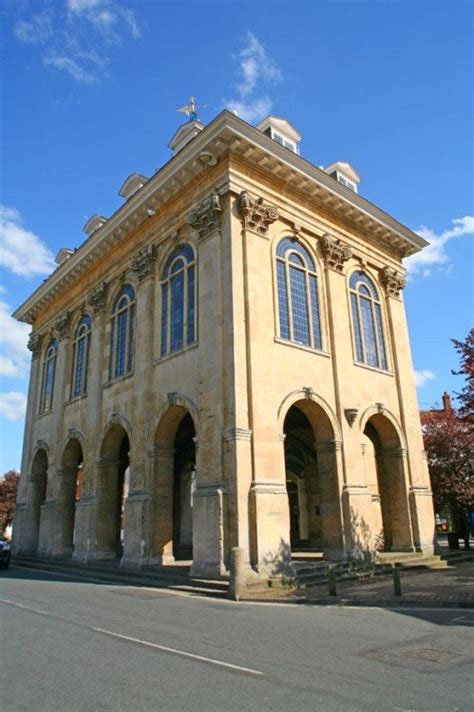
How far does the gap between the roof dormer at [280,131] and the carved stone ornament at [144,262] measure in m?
6.11

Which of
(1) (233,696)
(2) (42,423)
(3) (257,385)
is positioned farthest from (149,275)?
(1) (233,696)

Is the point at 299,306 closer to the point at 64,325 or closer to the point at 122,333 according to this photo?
the point at 122,333

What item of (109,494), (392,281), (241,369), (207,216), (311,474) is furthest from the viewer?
(311,474)

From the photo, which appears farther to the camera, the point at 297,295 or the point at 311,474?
the point at 311,474

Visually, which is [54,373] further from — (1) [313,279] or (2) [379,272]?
(2) [379,272]

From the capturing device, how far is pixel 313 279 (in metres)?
19.0

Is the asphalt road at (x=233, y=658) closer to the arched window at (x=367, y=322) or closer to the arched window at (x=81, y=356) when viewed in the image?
the arched window at (x=367, y=322)

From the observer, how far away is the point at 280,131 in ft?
64.5

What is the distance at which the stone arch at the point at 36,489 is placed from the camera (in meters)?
26.3

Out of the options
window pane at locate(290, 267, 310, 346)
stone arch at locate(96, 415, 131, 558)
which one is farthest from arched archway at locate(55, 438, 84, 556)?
window pane at locate(290, 267, 310, 346)

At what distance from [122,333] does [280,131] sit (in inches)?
397

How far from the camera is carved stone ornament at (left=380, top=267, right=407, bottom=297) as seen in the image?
22094 millimetres

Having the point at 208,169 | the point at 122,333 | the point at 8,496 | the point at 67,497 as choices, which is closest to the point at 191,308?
the point at 208,169

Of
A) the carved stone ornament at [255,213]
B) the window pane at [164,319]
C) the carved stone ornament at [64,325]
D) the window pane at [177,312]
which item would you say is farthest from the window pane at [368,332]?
the carved stone ornament at [64,325]
